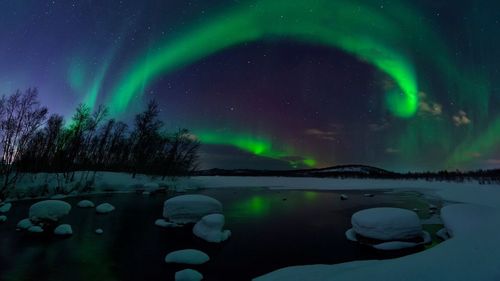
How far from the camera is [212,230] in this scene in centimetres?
1373

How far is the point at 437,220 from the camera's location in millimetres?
17719

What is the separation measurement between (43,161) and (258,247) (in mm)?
41528

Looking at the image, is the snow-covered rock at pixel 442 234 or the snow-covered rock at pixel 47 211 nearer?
the snow-covered rock at pixel 442 234

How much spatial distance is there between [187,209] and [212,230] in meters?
3.63

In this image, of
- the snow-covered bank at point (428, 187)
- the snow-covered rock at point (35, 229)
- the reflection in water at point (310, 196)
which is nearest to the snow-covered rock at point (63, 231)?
the snow-covered rock at point (35, 229)

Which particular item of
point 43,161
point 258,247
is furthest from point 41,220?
point 43,161

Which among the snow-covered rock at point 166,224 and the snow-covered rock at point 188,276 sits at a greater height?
the snow-covered rock at point 166,224

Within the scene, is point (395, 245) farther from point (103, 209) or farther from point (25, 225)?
point (103, 209)

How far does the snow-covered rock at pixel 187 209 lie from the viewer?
16.9m

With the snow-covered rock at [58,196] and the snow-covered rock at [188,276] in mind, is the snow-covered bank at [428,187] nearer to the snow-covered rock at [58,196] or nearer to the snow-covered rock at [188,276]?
the snow-covered rock at [58,196]

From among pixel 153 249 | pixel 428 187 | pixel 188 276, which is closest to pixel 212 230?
pixel 153 249

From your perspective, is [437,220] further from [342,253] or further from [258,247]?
[258,247]

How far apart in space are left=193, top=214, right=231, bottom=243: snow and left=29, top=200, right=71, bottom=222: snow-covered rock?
7.58 meters

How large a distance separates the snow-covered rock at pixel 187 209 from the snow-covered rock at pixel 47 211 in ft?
17.9
